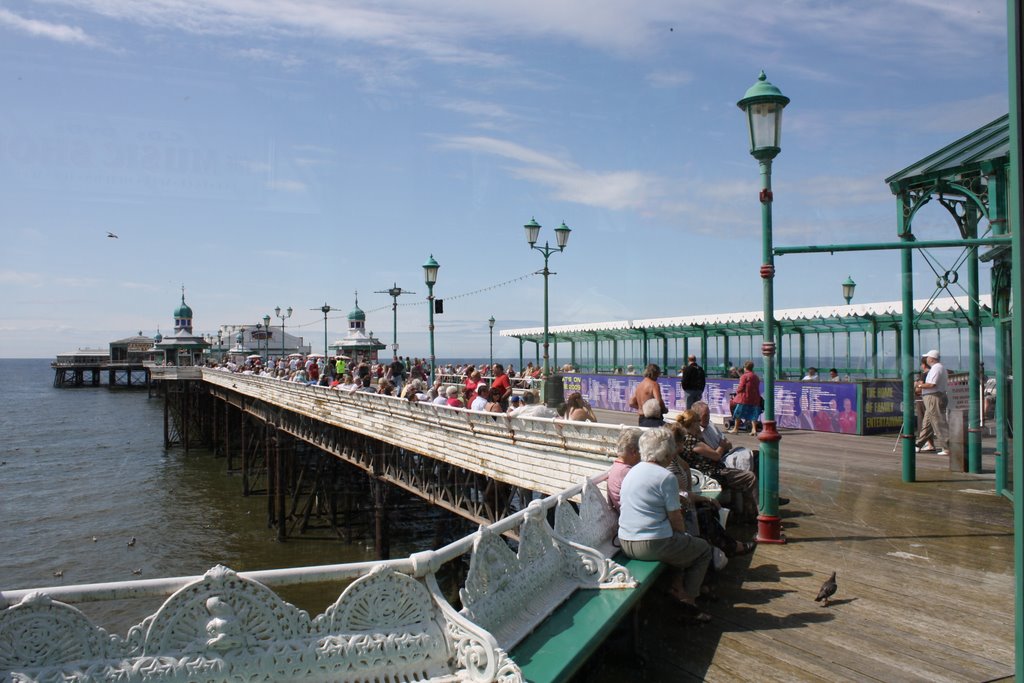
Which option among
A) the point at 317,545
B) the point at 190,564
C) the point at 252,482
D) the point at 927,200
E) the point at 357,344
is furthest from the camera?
the point at 357,344

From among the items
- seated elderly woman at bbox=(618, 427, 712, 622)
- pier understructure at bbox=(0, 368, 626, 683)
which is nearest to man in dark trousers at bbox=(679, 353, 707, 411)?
pier understructure at bbox=(0, 368, 626, 683)

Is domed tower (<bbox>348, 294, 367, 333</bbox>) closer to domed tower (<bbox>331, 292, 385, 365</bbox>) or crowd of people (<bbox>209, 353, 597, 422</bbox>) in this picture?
domed tower (<bbox>331, 292, 385, 365</bbox>)

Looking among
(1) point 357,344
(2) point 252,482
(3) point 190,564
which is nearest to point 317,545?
(3) point 190,564

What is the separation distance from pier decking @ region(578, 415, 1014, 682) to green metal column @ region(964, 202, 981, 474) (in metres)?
1.97

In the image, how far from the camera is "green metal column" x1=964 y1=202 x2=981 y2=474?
9.98 meters

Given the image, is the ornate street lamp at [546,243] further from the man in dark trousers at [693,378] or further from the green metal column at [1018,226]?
the green metal column at [1018,226]

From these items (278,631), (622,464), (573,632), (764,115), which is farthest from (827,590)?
(764,115)

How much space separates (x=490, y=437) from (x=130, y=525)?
17.9m

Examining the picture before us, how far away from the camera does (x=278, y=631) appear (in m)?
2.98

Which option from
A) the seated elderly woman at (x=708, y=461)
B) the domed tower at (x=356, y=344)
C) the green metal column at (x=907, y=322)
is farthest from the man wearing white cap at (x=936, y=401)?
the domed tower at (x=356, y=344)

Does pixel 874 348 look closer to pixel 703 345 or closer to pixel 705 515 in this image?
pixel 703 345

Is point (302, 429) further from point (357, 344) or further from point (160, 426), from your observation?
point (160, 426)

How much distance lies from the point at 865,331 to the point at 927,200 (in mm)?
13483

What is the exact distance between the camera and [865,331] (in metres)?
22.1
